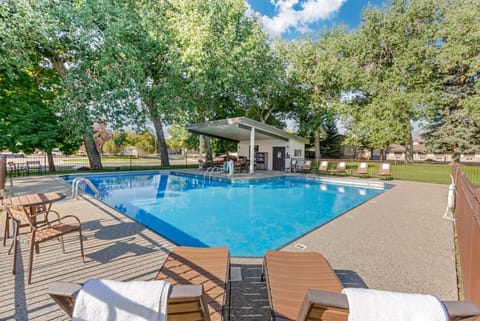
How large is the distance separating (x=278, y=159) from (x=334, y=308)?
16927 millimetres

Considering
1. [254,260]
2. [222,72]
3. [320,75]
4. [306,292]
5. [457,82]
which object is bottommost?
[254,260]

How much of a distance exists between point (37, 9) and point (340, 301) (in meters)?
17.1

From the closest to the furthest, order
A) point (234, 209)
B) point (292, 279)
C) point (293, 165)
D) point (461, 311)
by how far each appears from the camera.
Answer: point (461, 311) < point (292, 279) < point (234, 209) < point (293, 165)

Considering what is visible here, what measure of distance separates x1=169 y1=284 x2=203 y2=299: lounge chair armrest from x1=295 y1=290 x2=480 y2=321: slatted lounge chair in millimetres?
508

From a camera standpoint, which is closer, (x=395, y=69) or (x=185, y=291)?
(x=185, y=291)

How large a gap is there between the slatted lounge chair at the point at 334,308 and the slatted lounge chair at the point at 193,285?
1.67ft

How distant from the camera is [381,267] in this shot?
335 cm

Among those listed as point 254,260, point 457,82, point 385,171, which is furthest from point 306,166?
point 457,82

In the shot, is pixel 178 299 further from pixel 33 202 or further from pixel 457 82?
pixel 457 82

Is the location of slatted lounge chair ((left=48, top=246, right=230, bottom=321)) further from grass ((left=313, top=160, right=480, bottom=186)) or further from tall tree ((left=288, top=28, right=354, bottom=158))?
tall tree ((left=288, top=28, right=354, bottom=158))

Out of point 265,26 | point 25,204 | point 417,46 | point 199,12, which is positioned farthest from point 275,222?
point 417,46

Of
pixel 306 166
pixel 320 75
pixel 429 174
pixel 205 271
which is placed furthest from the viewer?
pixel 320 75

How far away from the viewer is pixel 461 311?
3.31 feet

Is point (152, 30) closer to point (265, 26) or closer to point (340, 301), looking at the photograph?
point (265, 26)
